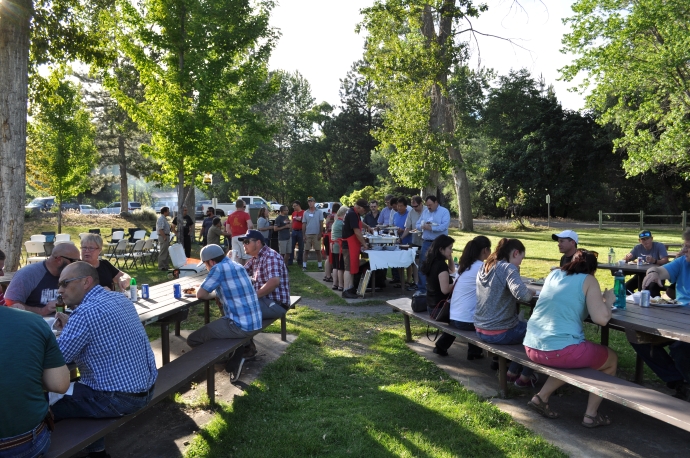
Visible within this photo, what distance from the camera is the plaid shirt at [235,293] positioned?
5348mm

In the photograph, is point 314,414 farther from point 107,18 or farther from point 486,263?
point 107,18

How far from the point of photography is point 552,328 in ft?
14.6

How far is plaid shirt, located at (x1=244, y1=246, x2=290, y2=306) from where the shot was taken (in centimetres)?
633

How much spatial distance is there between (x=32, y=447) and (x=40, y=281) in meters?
2.78

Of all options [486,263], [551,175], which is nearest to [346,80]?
[551,175]

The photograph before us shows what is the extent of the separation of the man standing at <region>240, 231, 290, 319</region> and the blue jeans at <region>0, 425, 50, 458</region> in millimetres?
3365

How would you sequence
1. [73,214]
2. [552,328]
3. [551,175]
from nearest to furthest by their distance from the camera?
[552,328] < [73,214] < [551,175]

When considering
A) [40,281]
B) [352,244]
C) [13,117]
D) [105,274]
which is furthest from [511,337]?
[13,117]

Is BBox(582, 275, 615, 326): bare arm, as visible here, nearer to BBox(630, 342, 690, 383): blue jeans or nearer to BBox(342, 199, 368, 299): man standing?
BBox(630, 342, 690, 383): blue jeans

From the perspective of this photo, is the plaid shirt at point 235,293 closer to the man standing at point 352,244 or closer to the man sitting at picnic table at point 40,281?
the man sitting at picnic table at point 40,281

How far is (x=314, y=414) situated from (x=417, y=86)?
660 inches

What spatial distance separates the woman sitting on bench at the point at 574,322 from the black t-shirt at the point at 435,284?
6.42 ft

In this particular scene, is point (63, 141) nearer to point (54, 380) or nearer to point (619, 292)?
point (54, 380)

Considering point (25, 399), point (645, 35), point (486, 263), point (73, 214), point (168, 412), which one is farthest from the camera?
point (73, 214)
